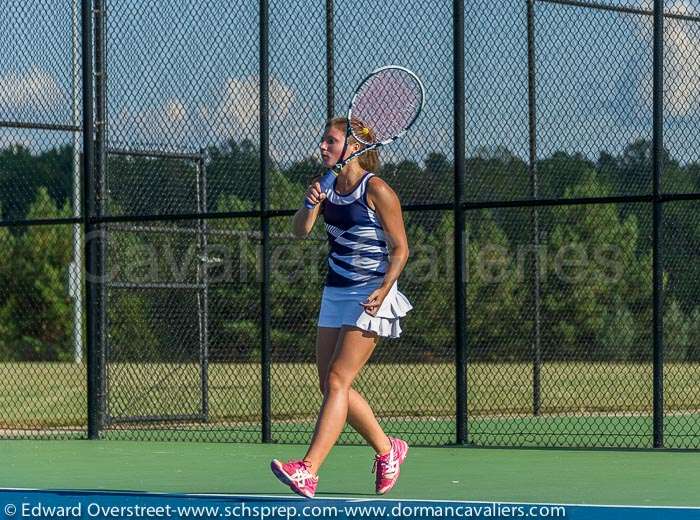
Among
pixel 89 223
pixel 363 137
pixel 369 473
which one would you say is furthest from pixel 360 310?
pixel 89 223

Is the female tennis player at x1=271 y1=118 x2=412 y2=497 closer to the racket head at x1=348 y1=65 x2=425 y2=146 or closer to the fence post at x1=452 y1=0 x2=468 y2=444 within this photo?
the racket head at x1=348 y1=65 x2=425 y2=146

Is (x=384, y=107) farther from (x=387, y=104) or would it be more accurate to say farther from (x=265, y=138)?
(x=265, y=138)

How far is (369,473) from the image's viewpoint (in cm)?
898

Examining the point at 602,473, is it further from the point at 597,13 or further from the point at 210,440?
the point at 597,13

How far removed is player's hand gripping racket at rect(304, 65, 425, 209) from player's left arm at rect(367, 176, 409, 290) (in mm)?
265

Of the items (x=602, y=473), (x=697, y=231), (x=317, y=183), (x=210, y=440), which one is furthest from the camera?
(x=697, y=231)

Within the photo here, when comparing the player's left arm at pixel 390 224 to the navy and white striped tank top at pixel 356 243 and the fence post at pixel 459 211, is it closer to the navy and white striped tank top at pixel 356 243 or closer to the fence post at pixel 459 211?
the navy and white striped tank top at pixel 356 243

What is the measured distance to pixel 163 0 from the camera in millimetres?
11906

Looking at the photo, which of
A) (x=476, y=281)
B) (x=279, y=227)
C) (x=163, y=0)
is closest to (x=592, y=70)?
(x=163, y=0)

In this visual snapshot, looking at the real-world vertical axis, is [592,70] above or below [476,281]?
above

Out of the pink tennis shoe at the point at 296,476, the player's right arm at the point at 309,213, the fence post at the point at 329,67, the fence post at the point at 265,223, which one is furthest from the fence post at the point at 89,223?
the pink tennis shoe at the point at 296,476

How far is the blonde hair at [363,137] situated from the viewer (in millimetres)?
7754

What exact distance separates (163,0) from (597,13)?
3.47m

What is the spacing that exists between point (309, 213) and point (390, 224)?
16.0 inches
